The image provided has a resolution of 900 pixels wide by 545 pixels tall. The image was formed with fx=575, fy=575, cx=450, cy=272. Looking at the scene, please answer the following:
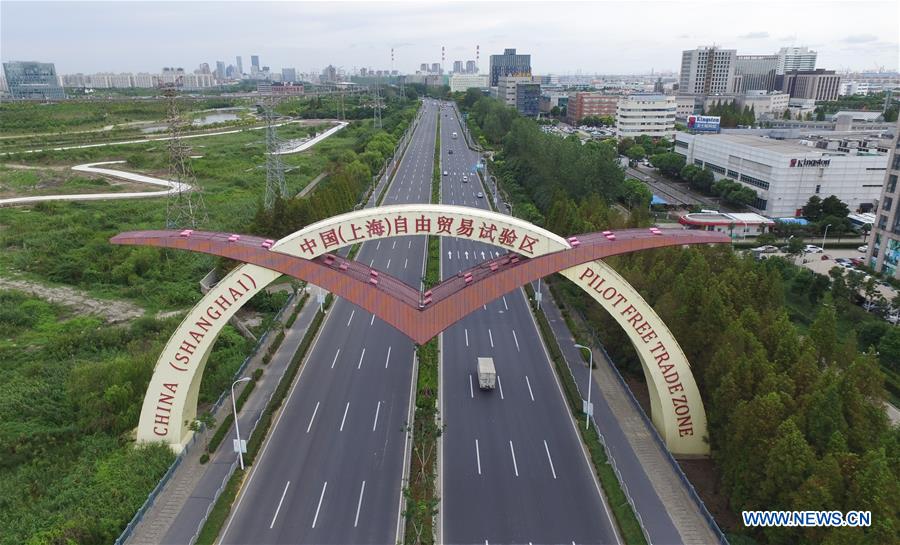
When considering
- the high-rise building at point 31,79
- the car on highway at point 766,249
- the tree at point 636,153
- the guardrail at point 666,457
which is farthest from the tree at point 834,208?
the high-rise building at point 31,79

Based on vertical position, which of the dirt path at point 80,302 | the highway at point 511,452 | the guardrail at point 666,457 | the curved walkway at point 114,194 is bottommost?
the highway at point 511,452

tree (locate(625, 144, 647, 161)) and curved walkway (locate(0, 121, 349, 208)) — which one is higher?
tree (locate(625, 144, 647, 161))

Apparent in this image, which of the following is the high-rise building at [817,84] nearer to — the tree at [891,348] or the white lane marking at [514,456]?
the tree at [891,348]

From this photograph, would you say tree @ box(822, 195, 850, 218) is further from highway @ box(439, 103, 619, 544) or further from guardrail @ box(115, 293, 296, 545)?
guardrail @ box(115, 293, 296, 545)

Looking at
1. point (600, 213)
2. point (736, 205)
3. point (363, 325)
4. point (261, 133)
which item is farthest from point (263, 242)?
point (261, 133)

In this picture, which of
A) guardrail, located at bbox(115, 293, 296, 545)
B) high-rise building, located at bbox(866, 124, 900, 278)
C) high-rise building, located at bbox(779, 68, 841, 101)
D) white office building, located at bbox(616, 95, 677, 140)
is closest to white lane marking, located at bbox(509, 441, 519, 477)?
guardrail, located at bbox(115, 293, 296, 545)

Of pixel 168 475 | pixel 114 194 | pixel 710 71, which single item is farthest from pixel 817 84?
pixel 168 475
